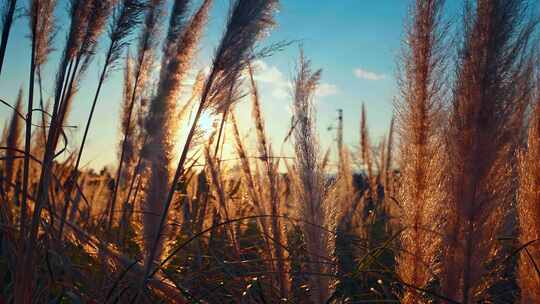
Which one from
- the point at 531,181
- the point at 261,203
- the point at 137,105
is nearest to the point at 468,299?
the point at 531,181

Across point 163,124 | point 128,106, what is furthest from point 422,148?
point 128,106

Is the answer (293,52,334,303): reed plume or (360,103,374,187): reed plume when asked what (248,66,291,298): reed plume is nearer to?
(293,52,334,303): reed plume

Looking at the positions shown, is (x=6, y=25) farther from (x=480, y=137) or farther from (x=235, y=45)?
(x=480, y=137)

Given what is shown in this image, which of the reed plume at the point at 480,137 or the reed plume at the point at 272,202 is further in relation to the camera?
the reed plume at the point at 272,202

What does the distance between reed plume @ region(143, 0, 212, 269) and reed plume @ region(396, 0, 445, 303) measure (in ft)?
3.31

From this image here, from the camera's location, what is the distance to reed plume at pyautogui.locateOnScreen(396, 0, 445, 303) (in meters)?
1.85

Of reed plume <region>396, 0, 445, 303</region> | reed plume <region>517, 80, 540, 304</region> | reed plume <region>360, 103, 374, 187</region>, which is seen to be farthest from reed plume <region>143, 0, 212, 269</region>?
reed plume <region>360, 103, 374, 187</region>

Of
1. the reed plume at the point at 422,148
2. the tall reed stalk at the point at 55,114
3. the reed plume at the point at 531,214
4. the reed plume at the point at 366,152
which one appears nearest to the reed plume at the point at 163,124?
the tall reed stalk at the point at 55,114

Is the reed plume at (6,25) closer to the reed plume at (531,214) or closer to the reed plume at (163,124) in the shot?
the reed plume at (163,124)

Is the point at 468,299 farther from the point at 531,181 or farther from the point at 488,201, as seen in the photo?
the point at 531,181

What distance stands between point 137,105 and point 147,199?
1.28m

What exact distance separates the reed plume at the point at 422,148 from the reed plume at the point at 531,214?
0.32m

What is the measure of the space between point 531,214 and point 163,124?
1.45 meters

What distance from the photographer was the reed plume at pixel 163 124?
2326 mm
